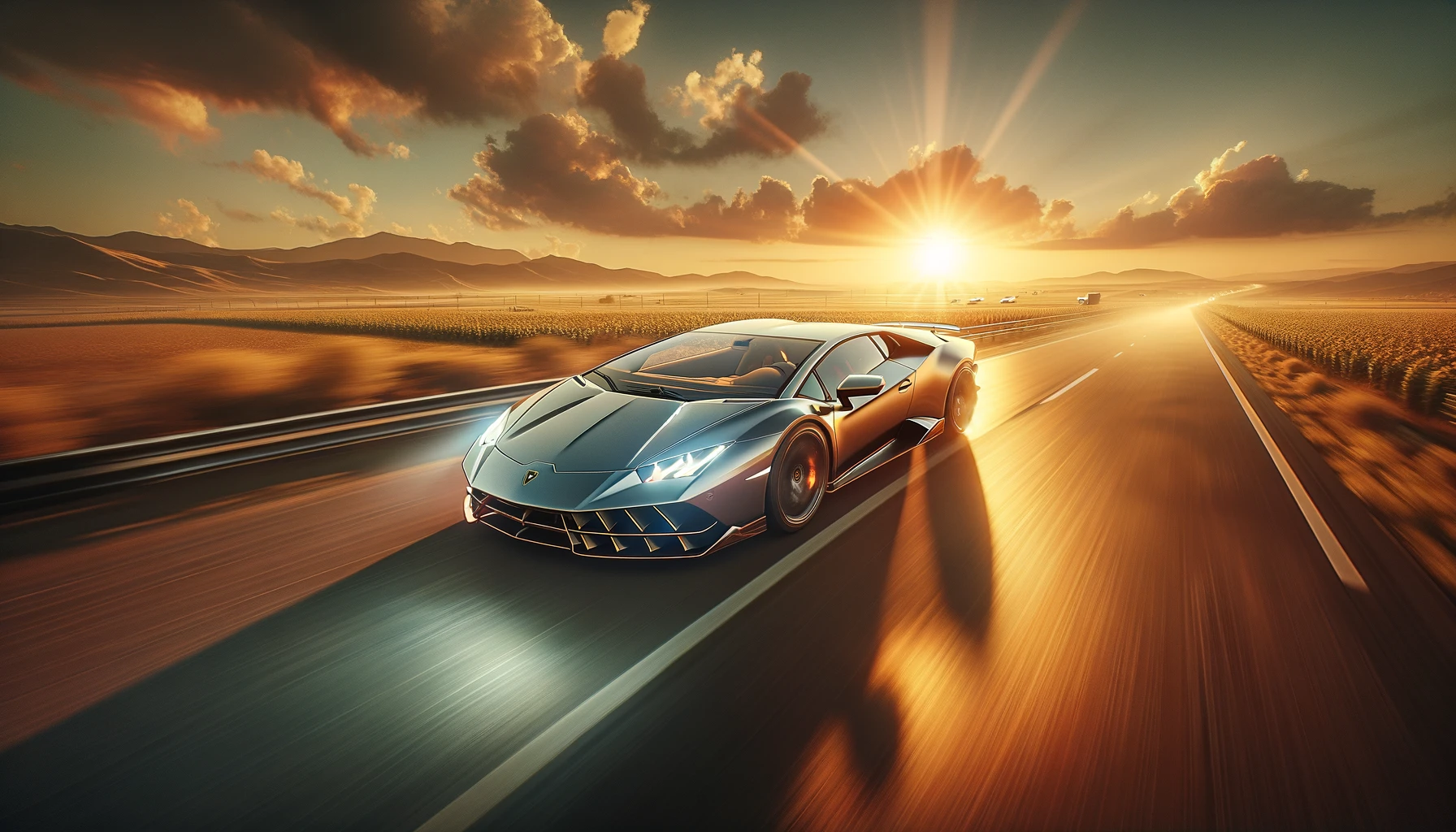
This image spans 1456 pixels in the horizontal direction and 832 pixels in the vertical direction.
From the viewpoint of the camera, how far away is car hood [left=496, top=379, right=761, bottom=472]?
340cm

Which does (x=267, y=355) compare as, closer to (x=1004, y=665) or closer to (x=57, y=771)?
(x=57, y=771)

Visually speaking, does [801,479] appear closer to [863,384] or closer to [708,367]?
[863,384]

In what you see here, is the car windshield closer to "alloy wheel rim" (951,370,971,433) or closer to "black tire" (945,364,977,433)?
"black tire" (945,364,977,433)

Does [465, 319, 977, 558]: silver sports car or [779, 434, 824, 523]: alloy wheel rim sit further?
[779, 434, 824, 523]: alloy wheel rim

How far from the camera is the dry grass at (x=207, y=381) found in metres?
7.13

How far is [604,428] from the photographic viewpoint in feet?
12.1

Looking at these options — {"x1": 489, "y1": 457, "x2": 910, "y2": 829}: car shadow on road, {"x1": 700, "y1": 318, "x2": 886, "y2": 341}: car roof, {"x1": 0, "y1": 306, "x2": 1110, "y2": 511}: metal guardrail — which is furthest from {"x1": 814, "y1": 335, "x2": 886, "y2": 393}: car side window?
{"x1": 0, "y1": 306, "x2": 1110, "y2": 511}: metal guardrail

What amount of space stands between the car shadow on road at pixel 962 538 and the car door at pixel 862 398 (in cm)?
63

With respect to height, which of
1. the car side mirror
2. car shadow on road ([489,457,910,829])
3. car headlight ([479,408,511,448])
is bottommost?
car shadow on road ([489,457,910,829])

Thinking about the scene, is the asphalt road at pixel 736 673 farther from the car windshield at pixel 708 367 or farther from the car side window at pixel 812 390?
the car windshield at pixel 708 367

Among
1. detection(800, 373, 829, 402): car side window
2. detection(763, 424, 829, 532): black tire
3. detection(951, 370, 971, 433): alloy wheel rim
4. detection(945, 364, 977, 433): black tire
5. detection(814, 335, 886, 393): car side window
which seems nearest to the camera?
detection(763, 424, 829, 532): black tire

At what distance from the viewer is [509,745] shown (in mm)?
2109

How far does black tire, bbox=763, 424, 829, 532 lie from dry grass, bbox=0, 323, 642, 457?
719cm

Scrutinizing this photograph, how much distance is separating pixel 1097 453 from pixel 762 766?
5.64 meters
